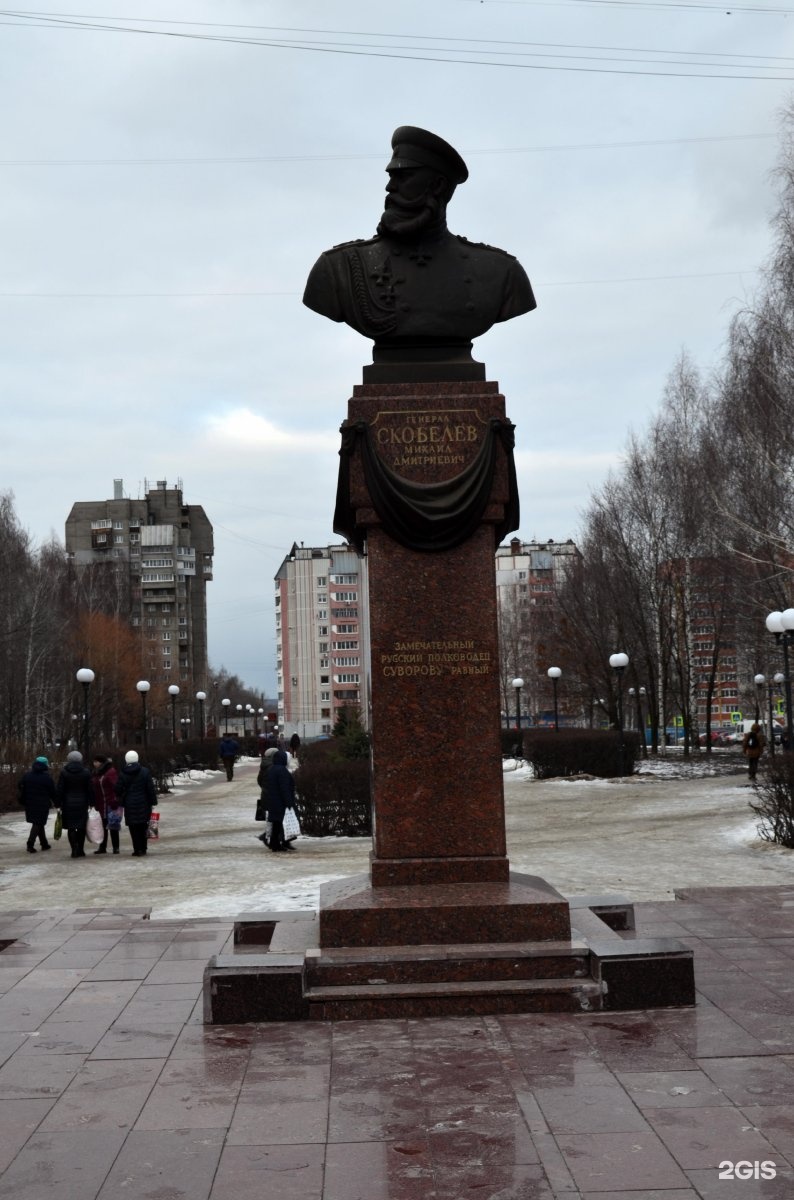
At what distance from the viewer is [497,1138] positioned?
4.16 m

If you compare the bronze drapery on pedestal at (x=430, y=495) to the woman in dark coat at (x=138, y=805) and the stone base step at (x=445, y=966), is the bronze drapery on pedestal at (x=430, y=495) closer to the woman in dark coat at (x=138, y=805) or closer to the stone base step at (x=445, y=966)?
the stone base step at (x=445, y=966)

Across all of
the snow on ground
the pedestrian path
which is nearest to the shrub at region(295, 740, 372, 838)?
the snow on ground

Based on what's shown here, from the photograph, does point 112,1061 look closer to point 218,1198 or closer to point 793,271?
point 218,1198

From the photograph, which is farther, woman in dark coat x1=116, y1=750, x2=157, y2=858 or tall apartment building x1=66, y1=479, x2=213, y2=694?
tall apartment building x1=66, y1=479, x2=213, y2=694

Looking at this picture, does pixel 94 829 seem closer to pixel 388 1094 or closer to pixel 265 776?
pixel 265 776

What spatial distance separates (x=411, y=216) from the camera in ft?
23.8

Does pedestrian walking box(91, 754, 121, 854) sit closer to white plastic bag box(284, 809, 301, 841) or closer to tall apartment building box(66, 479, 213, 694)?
white plastic bag box(284, 809, 301, 841)

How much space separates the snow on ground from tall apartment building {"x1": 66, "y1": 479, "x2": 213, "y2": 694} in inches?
2824

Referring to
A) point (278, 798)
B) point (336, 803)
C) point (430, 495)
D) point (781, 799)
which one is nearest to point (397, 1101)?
point (430, 495)

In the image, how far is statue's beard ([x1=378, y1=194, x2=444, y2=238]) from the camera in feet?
23.7

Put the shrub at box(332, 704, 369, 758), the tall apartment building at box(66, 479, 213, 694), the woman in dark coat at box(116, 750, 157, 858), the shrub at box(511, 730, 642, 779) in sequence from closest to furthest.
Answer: the woman in dark coat at box(116, 750, 157, 858) → the shrub at box(332, 704, 369, 758) → the shrub at box(511, 730, 642, 779) → the tall apartment building at box(66, 479, 213, 694)

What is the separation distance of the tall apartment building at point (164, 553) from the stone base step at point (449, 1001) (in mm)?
86515

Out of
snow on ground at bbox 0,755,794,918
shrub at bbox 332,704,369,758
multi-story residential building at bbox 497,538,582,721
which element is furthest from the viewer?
multi-story residential building at bbox 497,538,582,721

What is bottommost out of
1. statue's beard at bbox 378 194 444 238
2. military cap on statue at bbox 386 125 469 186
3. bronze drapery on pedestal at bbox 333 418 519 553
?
bronze drapery on pedestal at bbox 333 418 519 553
